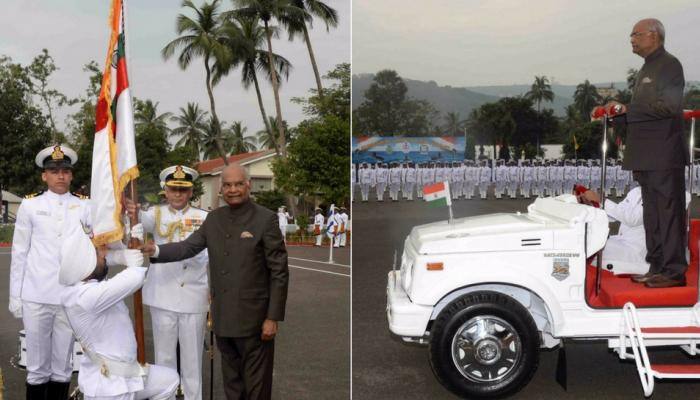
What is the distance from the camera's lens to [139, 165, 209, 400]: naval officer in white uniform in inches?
167

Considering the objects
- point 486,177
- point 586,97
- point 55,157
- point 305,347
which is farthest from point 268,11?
point 55,157

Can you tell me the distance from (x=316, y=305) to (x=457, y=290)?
14.6 feet

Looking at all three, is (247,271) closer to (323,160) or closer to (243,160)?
(323,160)

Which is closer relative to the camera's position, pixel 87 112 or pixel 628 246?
pixel 628 246

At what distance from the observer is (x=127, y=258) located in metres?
3.38

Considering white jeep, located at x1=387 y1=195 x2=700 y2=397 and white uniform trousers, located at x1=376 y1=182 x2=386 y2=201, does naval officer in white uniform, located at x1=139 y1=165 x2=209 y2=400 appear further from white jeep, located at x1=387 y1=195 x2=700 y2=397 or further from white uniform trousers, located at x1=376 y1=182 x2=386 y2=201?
white uniform trousers, located at x1=376 y1=182 x2=386 y2=201

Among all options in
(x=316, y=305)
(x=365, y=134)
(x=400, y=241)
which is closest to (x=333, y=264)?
(x=400, y=241)

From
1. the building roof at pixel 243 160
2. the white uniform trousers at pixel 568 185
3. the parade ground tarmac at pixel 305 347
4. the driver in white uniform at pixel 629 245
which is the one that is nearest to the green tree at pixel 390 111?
the building roof at pixel 243 160

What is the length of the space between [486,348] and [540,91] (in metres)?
19.7

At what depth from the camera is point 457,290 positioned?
4664 millimetres

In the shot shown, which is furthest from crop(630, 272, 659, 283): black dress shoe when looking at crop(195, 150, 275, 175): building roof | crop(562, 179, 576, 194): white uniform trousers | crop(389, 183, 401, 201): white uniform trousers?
crop(389, 183, 401, 201): white uniform trousers

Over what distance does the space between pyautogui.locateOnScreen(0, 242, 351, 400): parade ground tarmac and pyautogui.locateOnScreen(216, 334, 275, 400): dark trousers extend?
1.05 meters

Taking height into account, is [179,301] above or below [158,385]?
above

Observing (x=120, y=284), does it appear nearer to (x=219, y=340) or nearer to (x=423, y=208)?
(x=219, y=340)
